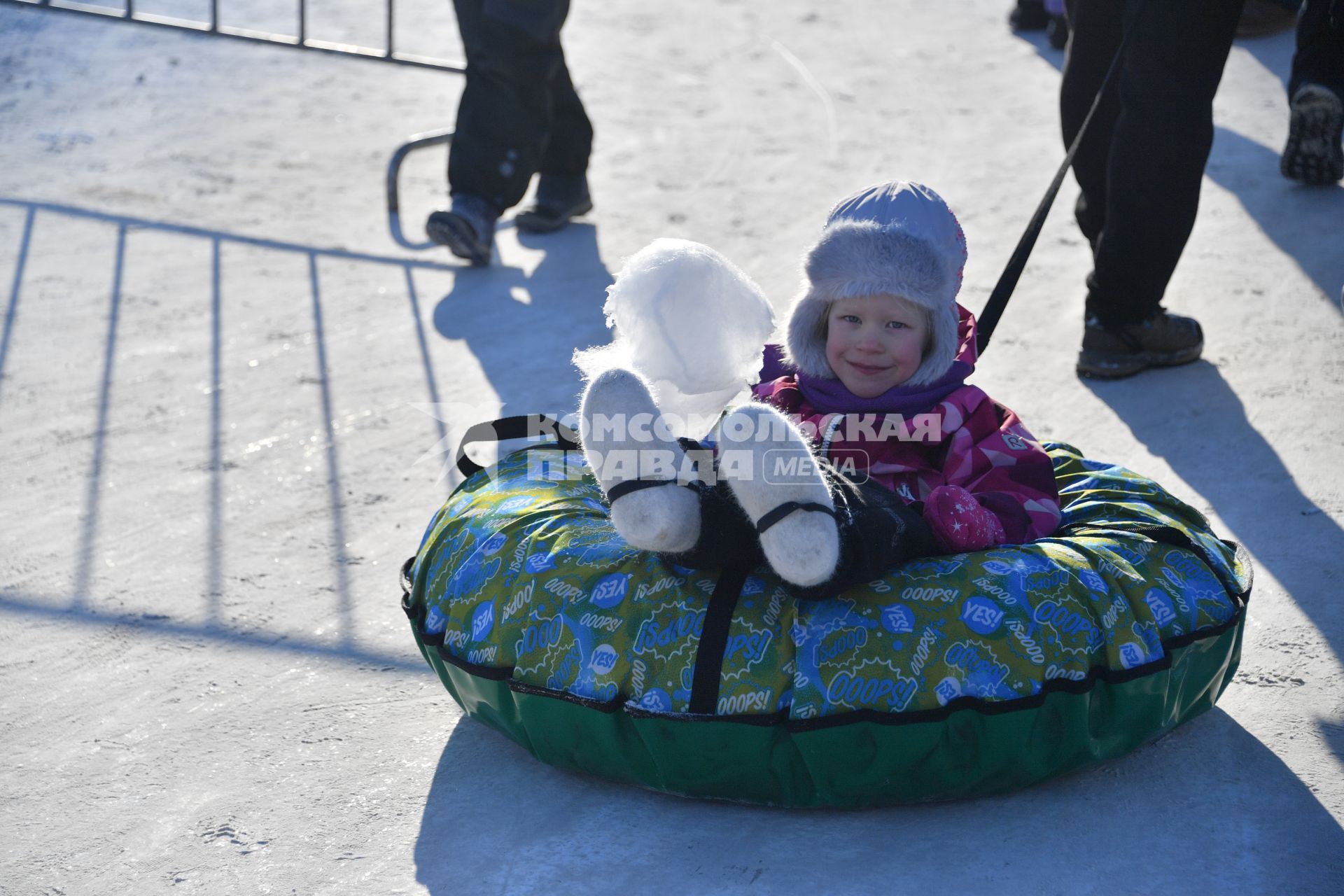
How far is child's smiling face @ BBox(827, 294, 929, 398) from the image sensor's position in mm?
2213

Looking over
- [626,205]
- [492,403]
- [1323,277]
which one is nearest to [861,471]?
[492,403]

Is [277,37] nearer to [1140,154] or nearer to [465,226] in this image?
[465,226]

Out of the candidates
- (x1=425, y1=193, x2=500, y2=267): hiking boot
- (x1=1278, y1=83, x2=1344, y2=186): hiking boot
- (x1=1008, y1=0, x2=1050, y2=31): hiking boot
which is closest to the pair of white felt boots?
(x1=425, y1=193, x2=500, y2=267): hiking boot

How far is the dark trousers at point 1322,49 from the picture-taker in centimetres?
421

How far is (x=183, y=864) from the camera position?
1.84m

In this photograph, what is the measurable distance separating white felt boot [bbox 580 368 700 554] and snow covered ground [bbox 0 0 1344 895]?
0.42 meters

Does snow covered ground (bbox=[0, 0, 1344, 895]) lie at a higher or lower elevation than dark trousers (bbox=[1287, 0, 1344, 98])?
lower

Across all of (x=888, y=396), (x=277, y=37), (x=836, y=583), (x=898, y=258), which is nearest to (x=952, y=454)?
(x=888, y=396)

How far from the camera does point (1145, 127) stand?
124 inches

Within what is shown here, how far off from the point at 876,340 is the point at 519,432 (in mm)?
736

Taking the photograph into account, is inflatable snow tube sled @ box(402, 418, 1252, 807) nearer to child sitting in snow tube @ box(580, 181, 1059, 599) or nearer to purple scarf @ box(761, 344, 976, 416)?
child sitting in snow tube @ box(580, 181, 1059, 599)

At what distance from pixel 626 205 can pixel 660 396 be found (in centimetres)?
272

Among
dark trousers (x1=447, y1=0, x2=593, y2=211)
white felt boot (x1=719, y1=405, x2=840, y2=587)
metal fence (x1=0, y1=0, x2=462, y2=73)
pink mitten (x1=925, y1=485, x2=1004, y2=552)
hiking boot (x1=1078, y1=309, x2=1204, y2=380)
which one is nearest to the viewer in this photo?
white felt boot (x1=719, y1=405, x2=840, y2=587)

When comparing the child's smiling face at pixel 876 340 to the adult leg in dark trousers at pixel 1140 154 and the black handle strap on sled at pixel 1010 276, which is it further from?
the adult leg in dark trousers at pixel 1140 154
